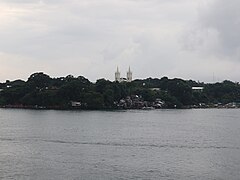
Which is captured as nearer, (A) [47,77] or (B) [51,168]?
(B) [51,168]

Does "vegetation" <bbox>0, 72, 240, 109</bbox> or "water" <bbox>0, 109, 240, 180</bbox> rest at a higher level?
"vegetation" <bbox>0, 72, 240, 109</bbox>

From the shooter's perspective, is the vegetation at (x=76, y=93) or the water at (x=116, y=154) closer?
the water at (x=116, y=154)

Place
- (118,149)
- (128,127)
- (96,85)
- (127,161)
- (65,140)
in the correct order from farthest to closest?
1. (96,85)
2. (128,127)
3. (65,140)
4. (118,149)
5. (127,161)

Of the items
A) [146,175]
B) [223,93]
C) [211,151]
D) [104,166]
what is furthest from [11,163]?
[223,93]

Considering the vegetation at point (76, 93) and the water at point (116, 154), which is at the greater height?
the vegetation at point (76, 93)

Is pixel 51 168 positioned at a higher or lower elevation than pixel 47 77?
lower

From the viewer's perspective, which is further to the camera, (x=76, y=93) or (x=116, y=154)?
(x=76, y=93)

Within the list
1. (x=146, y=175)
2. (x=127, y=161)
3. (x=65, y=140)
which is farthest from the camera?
(x=65, y=140)

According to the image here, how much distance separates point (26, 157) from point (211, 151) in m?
14.4

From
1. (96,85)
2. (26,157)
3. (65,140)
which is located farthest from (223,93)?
A: (26,157)

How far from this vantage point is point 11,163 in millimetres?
28609

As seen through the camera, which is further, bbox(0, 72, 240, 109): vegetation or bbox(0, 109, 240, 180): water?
bbox(0, 72, 240, 109): vegetation

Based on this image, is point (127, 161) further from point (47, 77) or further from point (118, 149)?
point (47, 77)

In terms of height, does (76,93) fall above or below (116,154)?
above
